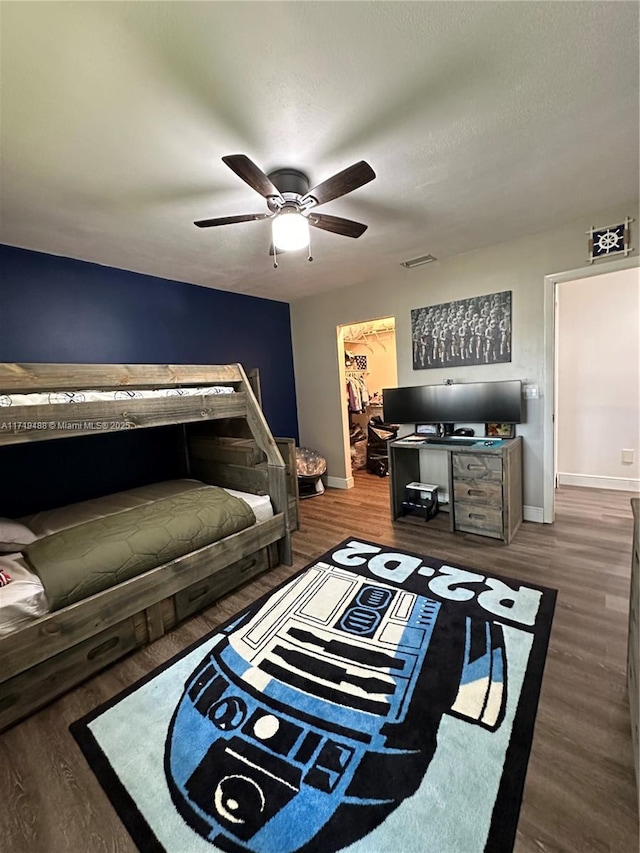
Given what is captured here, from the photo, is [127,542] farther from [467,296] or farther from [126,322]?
[467,296]

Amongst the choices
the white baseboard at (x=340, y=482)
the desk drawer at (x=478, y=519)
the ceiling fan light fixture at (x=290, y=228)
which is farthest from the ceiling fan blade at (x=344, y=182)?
the white baseboard at (x=340, y=482)

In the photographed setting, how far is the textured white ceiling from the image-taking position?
1.12 m

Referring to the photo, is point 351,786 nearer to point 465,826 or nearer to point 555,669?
point 465,826

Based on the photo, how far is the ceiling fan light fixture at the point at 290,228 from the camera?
187 centimetres

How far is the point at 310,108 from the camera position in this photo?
4.74ft

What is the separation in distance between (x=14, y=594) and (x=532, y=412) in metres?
3.79

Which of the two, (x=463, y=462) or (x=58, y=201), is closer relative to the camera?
(x=58, y=201)

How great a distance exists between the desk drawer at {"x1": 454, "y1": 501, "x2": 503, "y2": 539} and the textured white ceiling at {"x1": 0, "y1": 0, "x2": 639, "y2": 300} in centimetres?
232

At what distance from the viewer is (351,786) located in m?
1.21

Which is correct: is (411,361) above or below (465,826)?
above

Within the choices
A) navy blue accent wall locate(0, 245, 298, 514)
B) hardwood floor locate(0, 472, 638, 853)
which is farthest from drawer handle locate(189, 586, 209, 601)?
navy blue accent wall locate(0, 245, 298, 514)

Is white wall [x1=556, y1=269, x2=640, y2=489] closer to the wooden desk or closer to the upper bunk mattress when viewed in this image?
the wooden desk

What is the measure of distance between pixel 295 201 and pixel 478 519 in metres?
2.77

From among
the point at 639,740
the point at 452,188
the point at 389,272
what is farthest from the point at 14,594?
the point at 389,272
